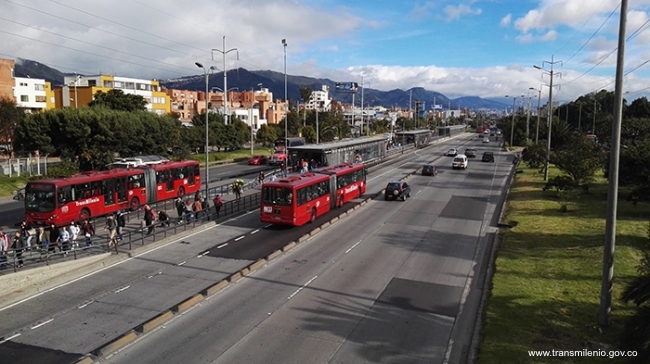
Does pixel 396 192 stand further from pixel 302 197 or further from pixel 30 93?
pixel 30 93

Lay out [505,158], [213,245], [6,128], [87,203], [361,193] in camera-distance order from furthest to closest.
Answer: [505,158]
[6,128]
[361,193]
[87,203]
[213,245]

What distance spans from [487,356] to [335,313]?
4535 mm

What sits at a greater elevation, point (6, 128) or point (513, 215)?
point (6, 128)

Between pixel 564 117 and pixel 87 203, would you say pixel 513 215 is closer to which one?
Answer: pixel 87 203

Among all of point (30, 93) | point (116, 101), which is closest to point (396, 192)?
point (116, 101)

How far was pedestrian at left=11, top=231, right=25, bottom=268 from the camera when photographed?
17278mm

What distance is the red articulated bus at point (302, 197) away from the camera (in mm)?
25781

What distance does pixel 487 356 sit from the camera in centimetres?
1177

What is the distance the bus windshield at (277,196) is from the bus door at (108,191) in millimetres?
9102

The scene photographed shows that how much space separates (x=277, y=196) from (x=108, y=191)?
990 centimetres

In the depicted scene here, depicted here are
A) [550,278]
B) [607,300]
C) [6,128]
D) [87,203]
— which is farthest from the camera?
[6,128]

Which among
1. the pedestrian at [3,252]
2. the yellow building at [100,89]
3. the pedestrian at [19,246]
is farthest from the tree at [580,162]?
the yellow building at [100,89]

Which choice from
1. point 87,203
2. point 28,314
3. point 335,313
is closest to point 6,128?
point 87,203

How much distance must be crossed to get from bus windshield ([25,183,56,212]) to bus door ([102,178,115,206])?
3515 mm
